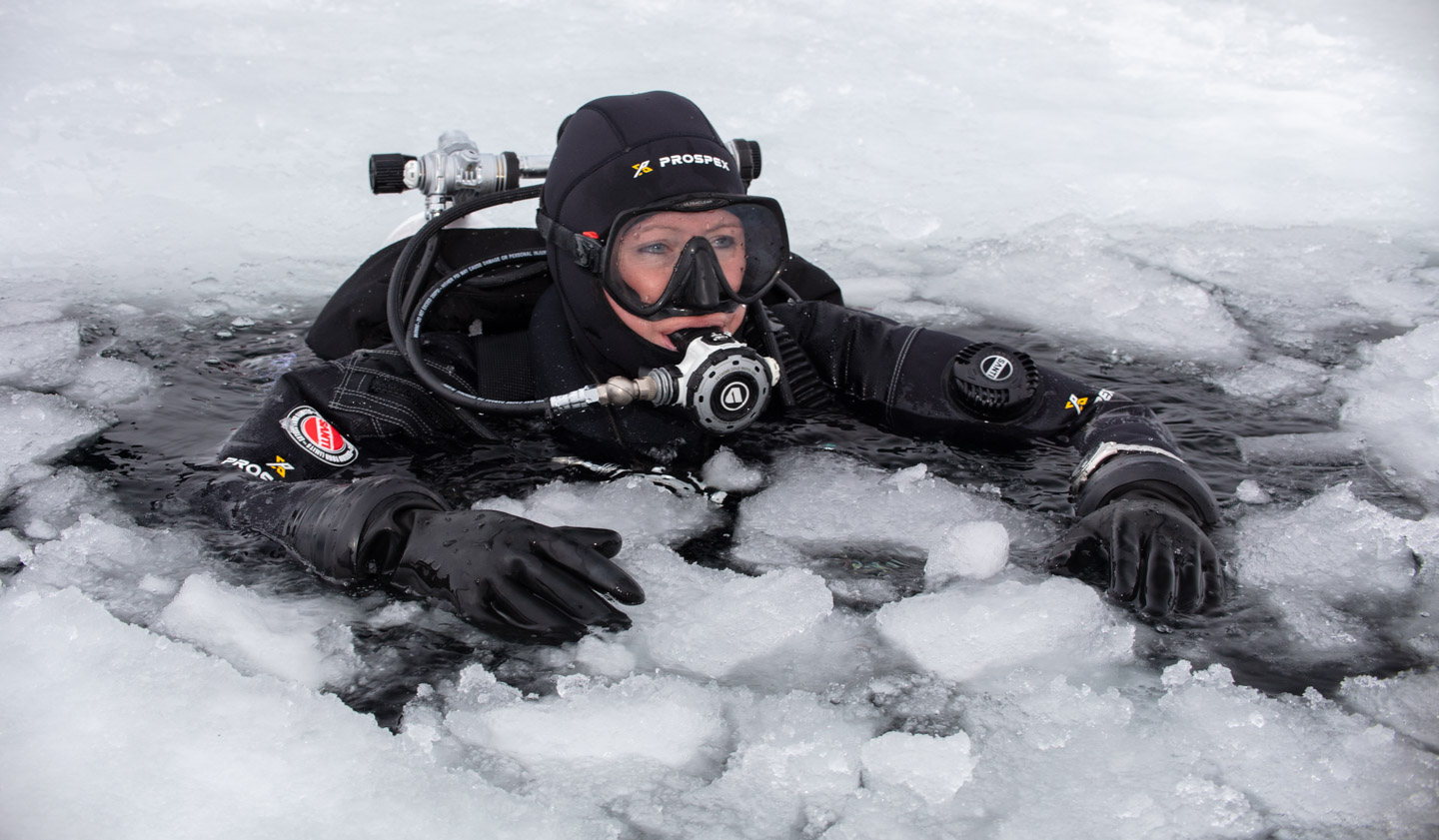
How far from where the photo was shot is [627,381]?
2715mm

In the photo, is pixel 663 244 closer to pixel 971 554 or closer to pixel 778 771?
pixel 971 554

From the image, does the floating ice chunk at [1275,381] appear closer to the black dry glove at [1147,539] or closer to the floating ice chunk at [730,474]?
the black dry glove at [1147,539]

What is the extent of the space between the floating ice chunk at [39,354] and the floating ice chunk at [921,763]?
9.36ft

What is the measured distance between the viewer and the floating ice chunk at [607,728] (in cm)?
186

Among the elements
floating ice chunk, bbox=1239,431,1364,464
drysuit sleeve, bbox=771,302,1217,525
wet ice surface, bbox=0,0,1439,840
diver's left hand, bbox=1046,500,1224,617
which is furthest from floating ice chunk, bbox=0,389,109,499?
floating ice chunk, bbox=1239,431,1364,464

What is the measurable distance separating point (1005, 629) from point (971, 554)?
0.25 metres

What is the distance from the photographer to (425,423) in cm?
289

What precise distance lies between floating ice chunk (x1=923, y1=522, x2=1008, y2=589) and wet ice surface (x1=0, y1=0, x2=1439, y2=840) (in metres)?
0.01

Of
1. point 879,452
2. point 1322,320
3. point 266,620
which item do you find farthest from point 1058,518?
point 1322,320

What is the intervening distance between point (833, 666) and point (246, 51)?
5881mm

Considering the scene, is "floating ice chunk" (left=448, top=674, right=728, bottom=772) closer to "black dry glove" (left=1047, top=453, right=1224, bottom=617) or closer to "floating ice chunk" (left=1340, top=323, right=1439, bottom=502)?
"black dry glove" (left=1047, top=453, right=1224, bottom=617)

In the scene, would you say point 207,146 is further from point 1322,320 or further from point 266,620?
point 1322,320

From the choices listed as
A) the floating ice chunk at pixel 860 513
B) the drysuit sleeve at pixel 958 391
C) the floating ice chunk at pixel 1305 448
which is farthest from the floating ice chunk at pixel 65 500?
the floating ice chunk at pixel 1305 448

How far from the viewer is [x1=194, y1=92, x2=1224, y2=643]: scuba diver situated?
2285mm
